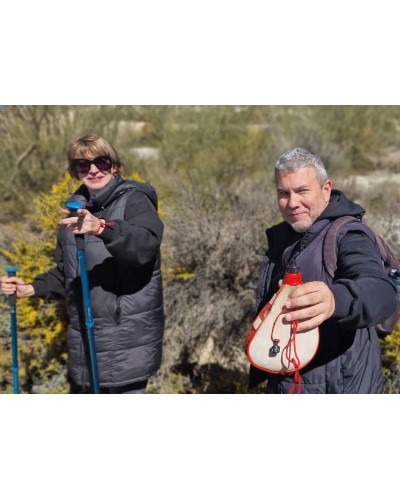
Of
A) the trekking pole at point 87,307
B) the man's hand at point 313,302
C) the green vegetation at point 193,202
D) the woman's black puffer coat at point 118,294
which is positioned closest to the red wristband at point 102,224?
the woman's black puffer coat at point 118,294

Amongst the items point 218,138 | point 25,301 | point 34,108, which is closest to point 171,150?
point 218,138

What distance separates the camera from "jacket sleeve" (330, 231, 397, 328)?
1473mm

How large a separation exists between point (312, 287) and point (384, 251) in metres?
0.61

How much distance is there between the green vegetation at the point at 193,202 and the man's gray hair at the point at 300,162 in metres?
1.99

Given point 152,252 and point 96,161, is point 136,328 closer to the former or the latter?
point 152,252

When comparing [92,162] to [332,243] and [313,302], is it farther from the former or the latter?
[313,302]

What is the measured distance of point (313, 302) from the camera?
144 cm

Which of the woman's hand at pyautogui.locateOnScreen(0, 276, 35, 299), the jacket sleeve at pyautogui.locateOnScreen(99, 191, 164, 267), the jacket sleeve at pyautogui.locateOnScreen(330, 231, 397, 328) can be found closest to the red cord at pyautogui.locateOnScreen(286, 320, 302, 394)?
the jacket sleeve at pyautogui.locateOnScreen(330, 231, 397, 328)

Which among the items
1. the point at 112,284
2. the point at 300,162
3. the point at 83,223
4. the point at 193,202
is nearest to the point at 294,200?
the point at 300,162

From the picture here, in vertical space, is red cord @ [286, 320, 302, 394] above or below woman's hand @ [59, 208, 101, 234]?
below

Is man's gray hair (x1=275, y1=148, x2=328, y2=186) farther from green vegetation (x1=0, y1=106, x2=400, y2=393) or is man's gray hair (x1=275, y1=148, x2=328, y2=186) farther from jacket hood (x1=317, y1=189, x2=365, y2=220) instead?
green vegetation (x1=0, y1=106, x2=400, y2=393)

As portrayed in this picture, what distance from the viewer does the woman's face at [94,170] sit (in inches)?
99.7

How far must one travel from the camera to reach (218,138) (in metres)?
9.38

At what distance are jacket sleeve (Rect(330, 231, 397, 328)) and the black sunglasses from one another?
4.57ft
